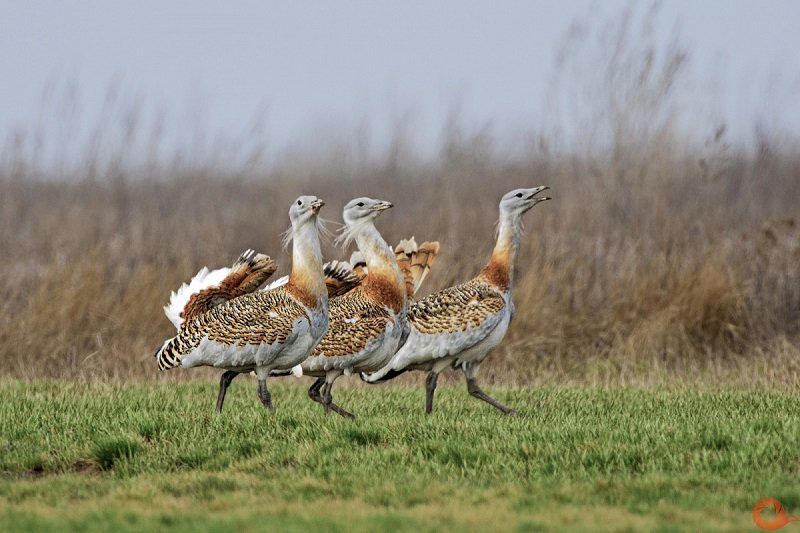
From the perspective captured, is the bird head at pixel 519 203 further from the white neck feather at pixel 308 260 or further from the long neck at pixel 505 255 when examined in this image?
the white neck feather at pixel 308 260

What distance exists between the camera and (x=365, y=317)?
742cm

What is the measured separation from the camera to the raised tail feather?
25.4ft

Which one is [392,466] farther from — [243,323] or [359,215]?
[359,215]

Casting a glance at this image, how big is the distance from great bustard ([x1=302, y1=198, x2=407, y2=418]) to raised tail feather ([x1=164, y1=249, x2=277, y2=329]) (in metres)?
0.59

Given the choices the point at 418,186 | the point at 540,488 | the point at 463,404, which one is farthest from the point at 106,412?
the point at 418,186

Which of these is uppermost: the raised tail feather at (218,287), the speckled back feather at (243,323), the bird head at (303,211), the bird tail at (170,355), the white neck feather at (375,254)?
the bird head at (303,211)

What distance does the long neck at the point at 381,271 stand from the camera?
7602mm

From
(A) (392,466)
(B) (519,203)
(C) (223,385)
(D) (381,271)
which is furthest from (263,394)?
(B) (519,203)

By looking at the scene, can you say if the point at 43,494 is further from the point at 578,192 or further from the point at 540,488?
the point at 578,192

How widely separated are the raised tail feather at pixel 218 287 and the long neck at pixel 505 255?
1583mm

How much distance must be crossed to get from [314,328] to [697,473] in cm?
264

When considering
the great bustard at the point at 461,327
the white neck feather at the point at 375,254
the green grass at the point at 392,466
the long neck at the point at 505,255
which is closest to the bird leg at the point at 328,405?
the green grass at the point at 392,466

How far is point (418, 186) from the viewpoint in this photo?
1969cm

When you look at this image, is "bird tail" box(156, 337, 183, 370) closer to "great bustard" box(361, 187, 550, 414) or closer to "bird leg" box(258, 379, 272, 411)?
"bird leg" box(258, 379, 272, 411)
